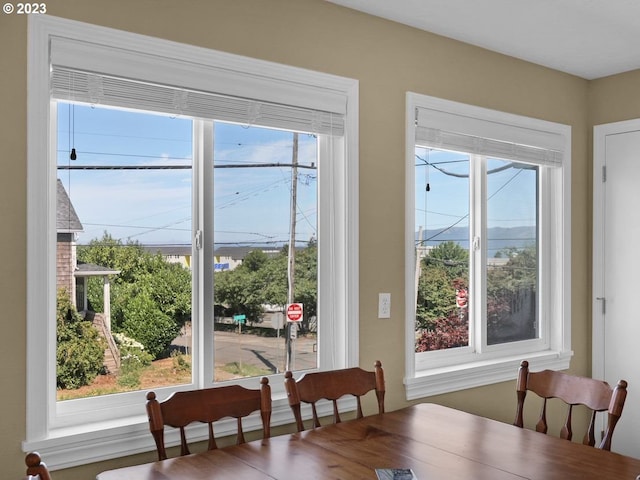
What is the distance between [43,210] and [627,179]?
3.44m

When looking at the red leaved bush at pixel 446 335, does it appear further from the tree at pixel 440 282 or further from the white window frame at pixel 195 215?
the white window frame at pixel 195 215

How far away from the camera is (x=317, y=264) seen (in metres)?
2.91

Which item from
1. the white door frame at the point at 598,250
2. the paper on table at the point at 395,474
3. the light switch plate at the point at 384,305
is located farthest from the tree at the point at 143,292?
the white door frame at the point at 598,250

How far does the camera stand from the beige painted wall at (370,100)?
2047 mm

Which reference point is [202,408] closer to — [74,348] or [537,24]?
[74,348]

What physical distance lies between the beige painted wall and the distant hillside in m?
0.36

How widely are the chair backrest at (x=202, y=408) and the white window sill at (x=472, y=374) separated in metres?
1.04

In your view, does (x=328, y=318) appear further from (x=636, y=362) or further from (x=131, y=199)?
(x=636, y=362)

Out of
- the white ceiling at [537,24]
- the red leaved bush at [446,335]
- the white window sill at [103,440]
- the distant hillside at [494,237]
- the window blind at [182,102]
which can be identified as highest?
the white ceiling at [537,24]

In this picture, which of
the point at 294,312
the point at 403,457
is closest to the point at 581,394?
the point at 403,457

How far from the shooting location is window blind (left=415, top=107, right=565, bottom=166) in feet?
10.6

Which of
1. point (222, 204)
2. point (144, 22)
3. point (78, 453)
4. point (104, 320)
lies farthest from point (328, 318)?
point (144, 22)

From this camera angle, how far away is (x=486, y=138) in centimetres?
354

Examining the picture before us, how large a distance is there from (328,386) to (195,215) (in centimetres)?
88
